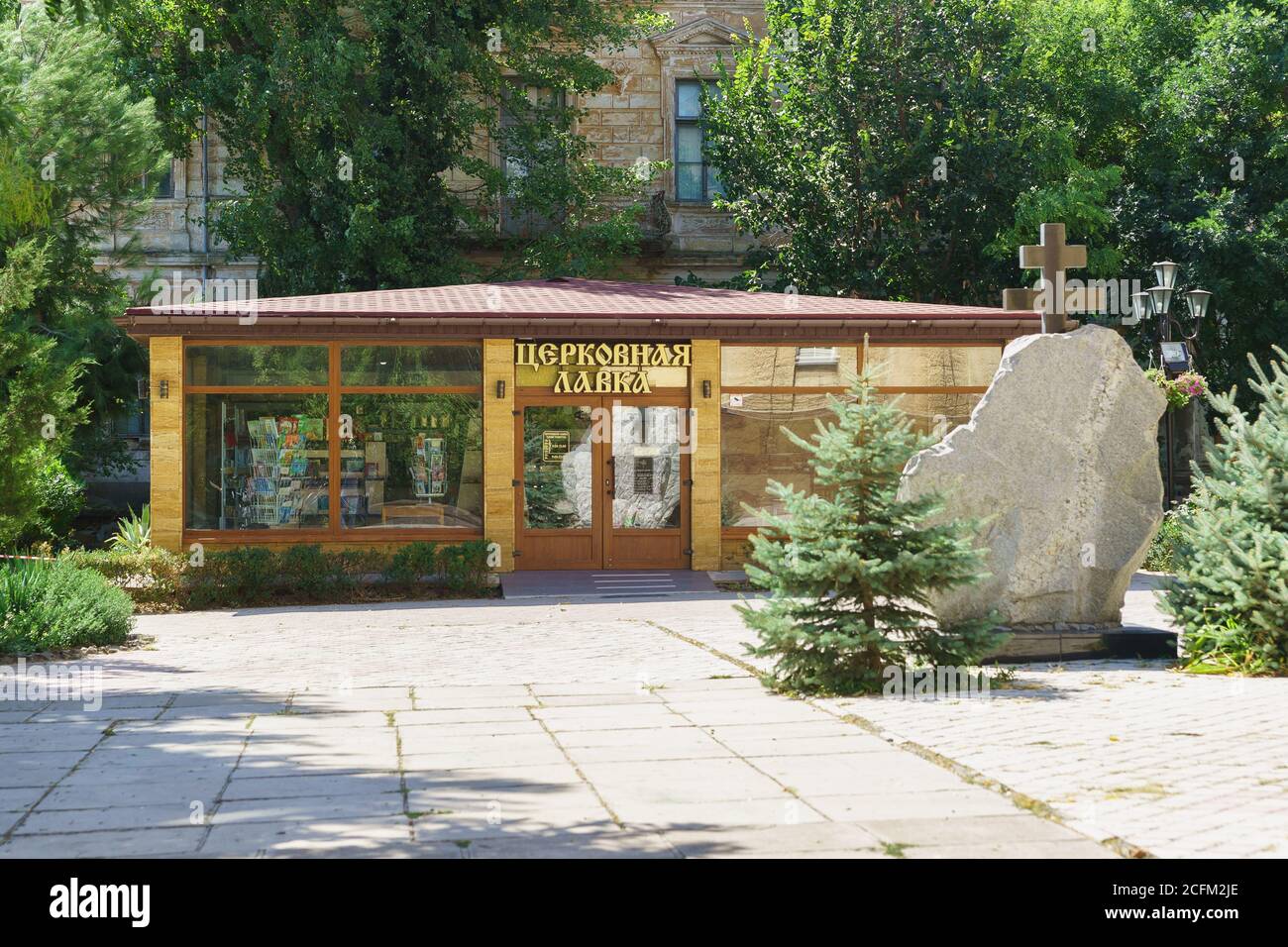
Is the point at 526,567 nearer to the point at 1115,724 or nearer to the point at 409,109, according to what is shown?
the point at 409,109

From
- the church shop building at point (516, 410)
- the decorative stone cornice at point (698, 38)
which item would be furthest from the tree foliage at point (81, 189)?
the decorative stone cornice at point (698, 38)

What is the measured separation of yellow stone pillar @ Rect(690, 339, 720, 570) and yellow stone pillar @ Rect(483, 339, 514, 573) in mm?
2575

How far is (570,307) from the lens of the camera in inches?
764

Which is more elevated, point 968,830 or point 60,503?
point 60,503

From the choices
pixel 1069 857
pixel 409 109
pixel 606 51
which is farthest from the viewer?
pixel 606 51

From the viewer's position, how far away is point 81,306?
24.0 metres

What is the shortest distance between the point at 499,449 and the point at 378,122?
29.1 feet

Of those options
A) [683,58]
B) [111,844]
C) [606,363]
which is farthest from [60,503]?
[111,844]

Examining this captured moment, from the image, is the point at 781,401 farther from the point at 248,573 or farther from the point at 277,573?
the point at 248,573

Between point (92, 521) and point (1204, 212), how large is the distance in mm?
22389

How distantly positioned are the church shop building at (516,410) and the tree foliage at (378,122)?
18.8 feet

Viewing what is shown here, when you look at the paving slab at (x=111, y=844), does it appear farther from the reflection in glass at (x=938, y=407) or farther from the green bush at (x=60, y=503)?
the green bush at (x=60, y=503)

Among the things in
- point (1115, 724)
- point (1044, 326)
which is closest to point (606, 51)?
point (1044, 326)
